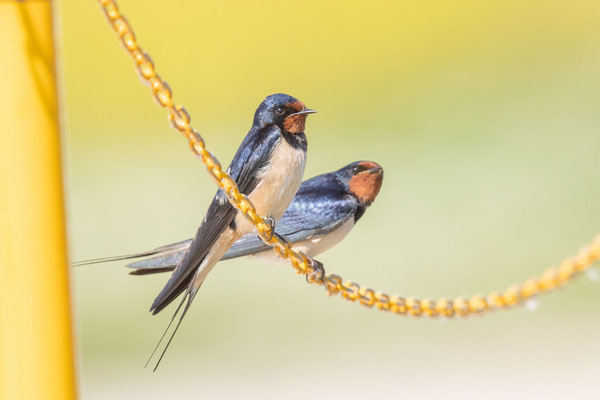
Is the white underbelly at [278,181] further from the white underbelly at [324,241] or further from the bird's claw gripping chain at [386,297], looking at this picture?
the white underbelly at [324,241]

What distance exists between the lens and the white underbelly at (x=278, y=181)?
3.24 ft

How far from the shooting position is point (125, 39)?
0.82 metres

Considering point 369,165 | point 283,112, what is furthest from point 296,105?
point 369,165

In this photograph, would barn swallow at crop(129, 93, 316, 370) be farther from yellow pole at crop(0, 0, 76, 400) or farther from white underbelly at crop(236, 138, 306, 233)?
yellow pole at crop(0, 0, 76, 400)

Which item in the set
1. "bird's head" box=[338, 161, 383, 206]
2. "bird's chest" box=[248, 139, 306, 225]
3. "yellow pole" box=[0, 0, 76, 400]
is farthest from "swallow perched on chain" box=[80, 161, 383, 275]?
"yellow pole" box=[0, 0, 76, 400]

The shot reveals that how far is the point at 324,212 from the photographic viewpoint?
125 centimetres

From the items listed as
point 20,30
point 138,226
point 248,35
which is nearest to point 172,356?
point 138,226

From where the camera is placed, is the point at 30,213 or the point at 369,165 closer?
the point at 30,213

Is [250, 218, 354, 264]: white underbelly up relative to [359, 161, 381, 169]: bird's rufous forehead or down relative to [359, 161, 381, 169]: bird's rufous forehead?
down

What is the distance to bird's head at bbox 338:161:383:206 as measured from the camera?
119 centimetres

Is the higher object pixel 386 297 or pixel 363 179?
pixel 363 179

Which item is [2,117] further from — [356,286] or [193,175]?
[193,175]

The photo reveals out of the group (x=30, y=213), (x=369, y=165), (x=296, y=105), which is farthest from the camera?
(x=369, y=165)

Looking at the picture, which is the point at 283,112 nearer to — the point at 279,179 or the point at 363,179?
the point at 279,179
